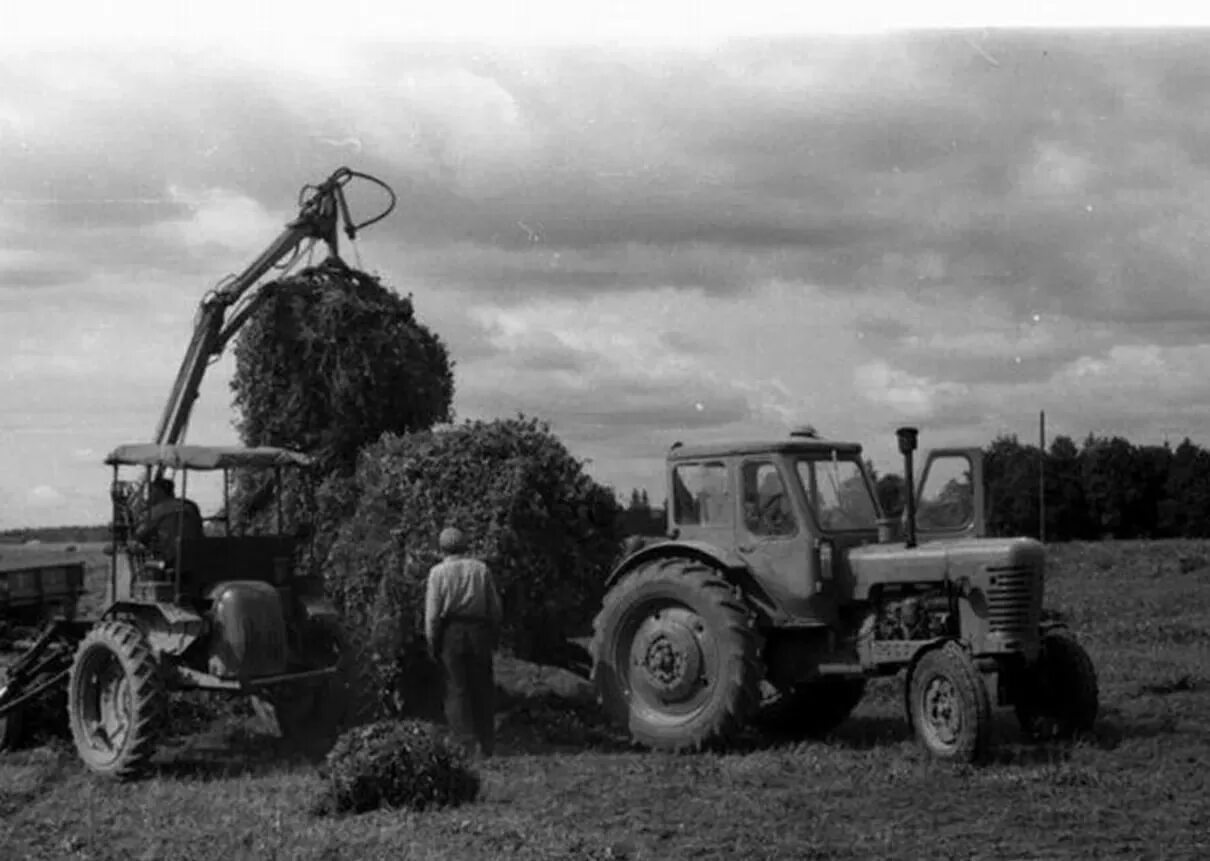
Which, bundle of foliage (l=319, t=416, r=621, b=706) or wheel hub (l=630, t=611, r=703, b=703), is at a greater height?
bundle of foliage (l=319, t=416, r=621, b=706)

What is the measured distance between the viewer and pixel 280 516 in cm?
1202

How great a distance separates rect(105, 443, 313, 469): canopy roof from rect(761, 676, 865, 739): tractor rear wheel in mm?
4606

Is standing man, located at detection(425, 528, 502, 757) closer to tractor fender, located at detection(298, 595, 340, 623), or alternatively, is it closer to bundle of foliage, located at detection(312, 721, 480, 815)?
tractor fender, located at detection(298, 595, 340, 623)

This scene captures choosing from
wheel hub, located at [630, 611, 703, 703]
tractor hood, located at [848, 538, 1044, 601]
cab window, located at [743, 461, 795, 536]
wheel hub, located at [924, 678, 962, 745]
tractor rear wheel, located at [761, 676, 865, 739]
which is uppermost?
cab window, located at [743, 461, 795, 536]

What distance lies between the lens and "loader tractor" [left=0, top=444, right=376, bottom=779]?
10633 mm

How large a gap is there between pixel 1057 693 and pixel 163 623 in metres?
6.65

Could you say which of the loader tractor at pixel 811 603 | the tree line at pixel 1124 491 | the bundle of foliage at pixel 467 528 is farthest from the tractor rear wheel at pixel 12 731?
the tree line at pixel 1124 491

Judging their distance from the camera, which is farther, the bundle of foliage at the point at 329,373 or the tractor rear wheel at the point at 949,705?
the bundle of foliage at the point at 329,373

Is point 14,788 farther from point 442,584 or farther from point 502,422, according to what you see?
point 502,422

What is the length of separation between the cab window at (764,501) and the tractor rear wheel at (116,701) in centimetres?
455

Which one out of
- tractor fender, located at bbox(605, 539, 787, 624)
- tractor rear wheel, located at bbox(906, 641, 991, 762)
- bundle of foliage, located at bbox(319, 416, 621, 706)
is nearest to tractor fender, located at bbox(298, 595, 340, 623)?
bundle of foliage, located at bbox(319, 416, 621, 706)

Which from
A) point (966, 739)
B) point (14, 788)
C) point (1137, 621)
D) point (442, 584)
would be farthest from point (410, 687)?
point (1137, 621)

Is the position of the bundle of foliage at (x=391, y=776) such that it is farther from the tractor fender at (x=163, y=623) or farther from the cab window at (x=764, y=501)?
the cab window at (x=764, y=501)

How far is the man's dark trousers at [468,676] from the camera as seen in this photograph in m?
11.0
